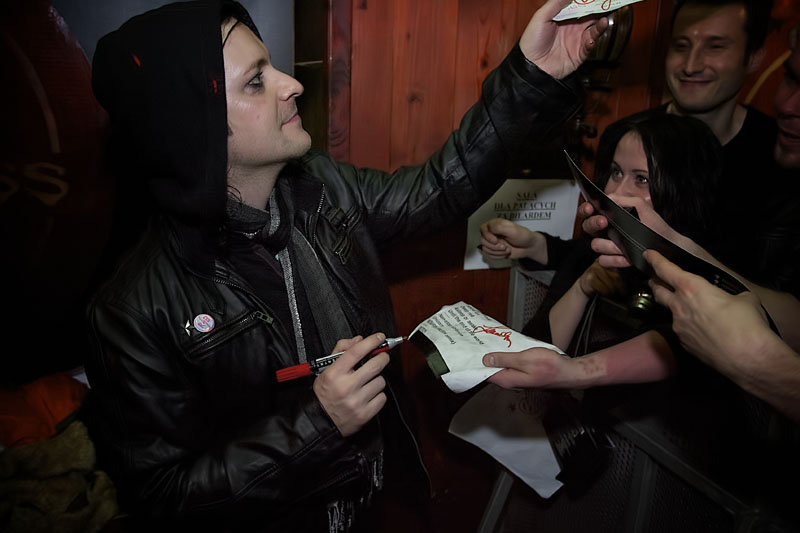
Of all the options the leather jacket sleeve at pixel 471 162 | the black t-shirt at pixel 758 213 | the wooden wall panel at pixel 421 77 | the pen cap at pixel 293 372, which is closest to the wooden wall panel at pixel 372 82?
the wooden wall panel at pixel 421 77

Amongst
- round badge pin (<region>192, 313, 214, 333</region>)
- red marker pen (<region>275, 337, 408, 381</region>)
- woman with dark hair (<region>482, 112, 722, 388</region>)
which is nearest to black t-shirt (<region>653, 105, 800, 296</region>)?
woman with dark hair (<region>482, 112, 722, 388</region>)

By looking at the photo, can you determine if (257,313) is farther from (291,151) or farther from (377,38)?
(377,38)

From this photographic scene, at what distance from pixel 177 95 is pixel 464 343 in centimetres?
78

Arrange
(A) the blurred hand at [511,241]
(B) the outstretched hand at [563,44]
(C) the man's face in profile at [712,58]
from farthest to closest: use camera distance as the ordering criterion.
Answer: (A) the blurred hand at [511,241], (C) the man's face in profile at [712,58], (B) the outstretched hand at [563,44]

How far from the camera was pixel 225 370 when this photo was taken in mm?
1063

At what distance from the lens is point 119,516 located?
1.56 metres

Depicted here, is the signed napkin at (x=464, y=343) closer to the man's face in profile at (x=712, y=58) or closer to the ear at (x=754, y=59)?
the man's face in profile at (x=712, y=58)

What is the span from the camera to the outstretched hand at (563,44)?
1.13 m

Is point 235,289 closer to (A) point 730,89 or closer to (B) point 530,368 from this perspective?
(B) point 530,368

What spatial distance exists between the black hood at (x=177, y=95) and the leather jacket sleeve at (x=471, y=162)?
0.40m

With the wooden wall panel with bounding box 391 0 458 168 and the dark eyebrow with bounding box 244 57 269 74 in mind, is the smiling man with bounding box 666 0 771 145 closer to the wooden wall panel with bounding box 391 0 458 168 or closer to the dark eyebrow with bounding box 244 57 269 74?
the wooden wall panel with bounding box 391 0 458 168

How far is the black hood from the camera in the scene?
0.95 metres

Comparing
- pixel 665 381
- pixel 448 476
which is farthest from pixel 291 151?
pixel 448 476

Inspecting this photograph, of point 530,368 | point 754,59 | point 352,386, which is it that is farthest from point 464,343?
point 754,59
